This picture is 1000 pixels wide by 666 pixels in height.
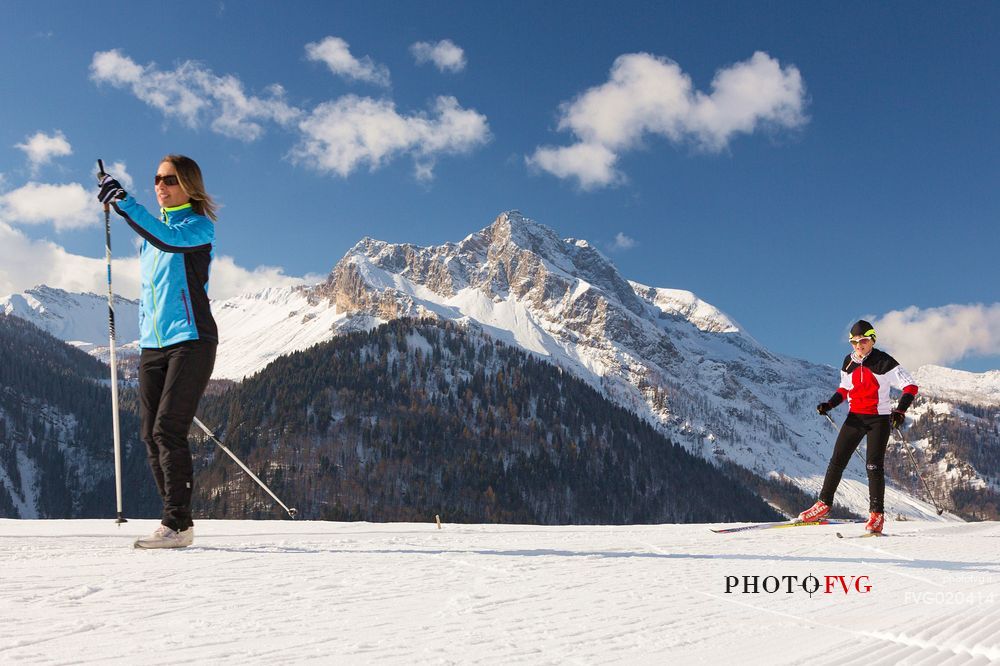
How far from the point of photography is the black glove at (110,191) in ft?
17.4

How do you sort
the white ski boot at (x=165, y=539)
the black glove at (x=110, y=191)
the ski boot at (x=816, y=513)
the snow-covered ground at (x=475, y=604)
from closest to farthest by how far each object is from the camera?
the snow-covered ground at (x=475, y=604), the white ski boot at (x=165, y=539), the black glove at (x=110, y=191), the ski boot at (x=816, y=513)

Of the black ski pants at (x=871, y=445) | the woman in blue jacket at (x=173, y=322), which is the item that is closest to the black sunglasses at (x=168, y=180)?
the woman in blue jacket at (x=173, y=322)

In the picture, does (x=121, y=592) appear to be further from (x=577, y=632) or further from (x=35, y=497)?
(x=35, y=497)

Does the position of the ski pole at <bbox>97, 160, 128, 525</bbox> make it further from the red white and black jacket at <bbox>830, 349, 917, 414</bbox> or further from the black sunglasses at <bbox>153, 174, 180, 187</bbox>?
the red white and black jacket at <bbox>830, 349, 917, 414</bbox>

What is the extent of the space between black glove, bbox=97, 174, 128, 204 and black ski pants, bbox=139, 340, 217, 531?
125cm

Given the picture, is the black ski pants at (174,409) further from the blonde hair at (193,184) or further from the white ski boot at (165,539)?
the blonde hair at (193,184)

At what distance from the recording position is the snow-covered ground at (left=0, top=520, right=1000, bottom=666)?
259cm

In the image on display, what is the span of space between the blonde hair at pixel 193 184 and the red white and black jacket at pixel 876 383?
823 cm

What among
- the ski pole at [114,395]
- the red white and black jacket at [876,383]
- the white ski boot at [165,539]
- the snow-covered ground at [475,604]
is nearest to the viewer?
the snow-covered ground at [475,604]

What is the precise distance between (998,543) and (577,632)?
6.72 metres

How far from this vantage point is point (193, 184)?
5703mm

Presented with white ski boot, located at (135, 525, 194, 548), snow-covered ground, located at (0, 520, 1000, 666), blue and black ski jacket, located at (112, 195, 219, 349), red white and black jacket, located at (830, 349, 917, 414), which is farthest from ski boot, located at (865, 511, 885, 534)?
blue and black ski jacket, located at (112, 195, 219, 349)

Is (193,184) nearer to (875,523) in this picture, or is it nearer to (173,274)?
(173,274)

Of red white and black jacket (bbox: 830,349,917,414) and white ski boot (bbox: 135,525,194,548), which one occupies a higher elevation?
red white and black jacket (bbox: 830,349,917,414)
